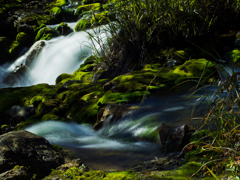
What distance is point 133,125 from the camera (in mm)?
3912

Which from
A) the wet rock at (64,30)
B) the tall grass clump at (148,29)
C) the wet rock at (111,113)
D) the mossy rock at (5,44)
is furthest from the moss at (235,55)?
the mossy rock at (5,44)

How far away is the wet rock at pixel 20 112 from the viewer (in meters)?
5.80

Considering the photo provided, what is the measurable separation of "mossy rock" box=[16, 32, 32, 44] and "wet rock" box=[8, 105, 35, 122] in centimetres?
916

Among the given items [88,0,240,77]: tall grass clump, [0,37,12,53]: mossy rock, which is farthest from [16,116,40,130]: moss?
[0,37,12,53]: mossy rock

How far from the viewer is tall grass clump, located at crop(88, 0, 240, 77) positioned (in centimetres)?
650

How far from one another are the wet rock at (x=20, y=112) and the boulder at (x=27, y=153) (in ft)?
10.9

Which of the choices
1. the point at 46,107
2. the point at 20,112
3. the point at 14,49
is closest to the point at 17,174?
the point at 46,107

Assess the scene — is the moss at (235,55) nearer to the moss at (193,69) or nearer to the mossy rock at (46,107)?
the moss at (193,69)

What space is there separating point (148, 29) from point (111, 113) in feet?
10.3

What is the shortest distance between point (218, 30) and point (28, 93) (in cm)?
622

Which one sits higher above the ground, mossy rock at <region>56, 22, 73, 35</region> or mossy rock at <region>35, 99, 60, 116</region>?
mossy rock at <region>56, 22, 73, 35</region>

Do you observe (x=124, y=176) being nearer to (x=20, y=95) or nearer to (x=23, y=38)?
(x=20, y=95)

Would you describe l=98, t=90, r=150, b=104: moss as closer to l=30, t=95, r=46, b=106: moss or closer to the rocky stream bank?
the rocky stream bank

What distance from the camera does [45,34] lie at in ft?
44.1
